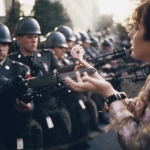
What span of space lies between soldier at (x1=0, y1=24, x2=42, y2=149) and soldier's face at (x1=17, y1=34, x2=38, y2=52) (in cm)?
60

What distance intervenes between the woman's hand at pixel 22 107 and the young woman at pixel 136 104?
1.67 m

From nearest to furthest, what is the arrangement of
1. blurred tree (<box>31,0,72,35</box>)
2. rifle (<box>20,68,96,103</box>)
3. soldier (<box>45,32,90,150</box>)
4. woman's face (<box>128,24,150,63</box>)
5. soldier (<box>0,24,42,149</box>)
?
woman's face (<box>128,24,150,63</box>) < rifle (<box>20,68,96,103</box>) < soldier (<box>0,24,42,149</box>) < soldier (<box>45,32,90,150</box>) < blurred tree (<box>31,0,72,35</box>)

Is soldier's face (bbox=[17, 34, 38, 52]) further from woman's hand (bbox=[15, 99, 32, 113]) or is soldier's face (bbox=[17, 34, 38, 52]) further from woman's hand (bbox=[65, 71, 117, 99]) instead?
woman's hand (bbox=[65, 71, 117, 99])

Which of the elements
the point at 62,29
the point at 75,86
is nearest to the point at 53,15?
the point at 62,29

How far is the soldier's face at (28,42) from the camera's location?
5457 mm

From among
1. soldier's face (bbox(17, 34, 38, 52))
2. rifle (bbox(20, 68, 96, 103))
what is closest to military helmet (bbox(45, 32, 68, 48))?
soldier's face (bbox(17, 34, 38, 52))

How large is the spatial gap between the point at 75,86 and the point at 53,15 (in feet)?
67.6

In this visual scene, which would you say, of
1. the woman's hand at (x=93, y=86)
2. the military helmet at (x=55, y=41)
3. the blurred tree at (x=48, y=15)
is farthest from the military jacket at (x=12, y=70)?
the blurred tree at (x=48, y=15)

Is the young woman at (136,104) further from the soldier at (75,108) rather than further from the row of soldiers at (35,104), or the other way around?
the soldier at (75,108)

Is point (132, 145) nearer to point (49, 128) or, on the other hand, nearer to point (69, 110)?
point (49, 128)

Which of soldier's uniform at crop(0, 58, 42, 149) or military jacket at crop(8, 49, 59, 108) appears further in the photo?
military jacket at crop(8, 49, 59, 108)

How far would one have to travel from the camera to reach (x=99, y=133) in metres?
8.58

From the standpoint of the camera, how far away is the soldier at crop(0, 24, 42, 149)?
396cm

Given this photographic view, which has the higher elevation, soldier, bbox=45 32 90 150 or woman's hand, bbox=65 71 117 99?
woman's hand, bbox=65 71 117 99
